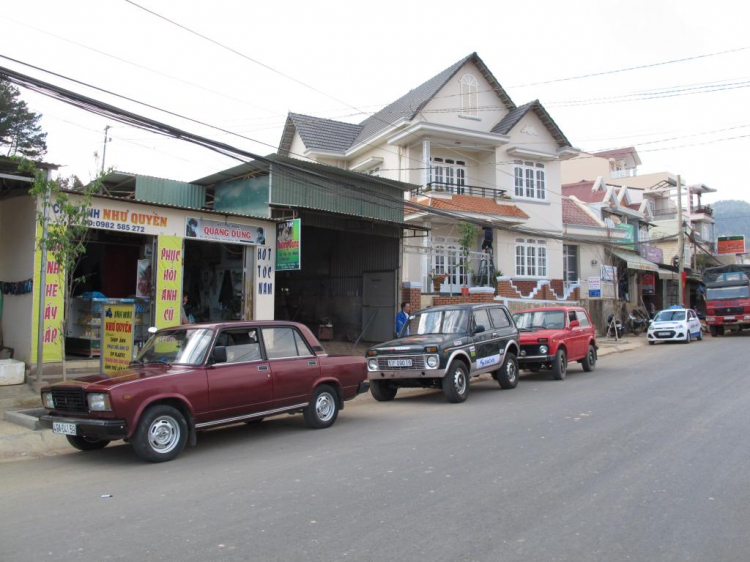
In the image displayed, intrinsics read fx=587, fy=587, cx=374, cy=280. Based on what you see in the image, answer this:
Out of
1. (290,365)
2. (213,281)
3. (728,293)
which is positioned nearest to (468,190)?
(213,281)

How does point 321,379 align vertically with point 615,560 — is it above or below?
above

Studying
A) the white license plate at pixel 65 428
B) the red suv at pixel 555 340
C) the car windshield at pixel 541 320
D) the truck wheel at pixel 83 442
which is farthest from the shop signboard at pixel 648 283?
the white license plate at pixel 65 428

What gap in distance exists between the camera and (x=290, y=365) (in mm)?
8477

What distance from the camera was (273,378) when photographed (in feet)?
26.7

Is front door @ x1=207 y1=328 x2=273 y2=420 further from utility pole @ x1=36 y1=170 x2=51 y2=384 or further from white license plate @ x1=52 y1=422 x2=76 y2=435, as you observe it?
utility pole @ x1=36 y1=170 x2=51 y2=384

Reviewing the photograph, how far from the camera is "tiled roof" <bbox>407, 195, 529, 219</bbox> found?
23.2m

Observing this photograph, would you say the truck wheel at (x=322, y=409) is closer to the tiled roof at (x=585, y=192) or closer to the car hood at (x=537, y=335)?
the car hood at (x=537, y=335)

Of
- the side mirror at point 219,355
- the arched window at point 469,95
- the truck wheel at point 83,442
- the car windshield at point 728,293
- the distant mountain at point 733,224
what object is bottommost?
the truck wheel at point 83,442

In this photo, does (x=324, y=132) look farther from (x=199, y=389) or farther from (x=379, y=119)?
(x=199, y=389)

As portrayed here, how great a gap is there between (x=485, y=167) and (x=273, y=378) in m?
20.3

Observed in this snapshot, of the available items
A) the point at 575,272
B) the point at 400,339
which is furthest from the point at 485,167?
the point at 400,339

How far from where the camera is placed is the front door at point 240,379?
24.5 feet

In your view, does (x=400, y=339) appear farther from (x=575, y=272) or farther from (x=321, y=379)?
(x=575, y=272)

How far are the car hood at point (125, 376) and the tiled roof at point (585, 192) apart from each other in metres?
34.0
